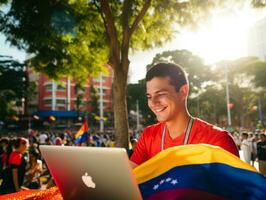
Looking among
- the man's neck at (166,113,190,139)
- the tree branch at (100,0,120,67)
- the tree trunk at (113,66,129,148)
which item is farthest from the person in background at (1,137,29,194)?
the man's neck at (166,113,190,139)

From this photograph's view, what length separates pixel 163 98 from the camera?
2580 millimetres

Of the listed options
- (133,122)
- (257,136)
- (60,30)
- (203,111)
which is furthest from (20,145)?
(133,122)

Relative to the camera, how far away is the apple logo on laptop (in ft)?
5.89

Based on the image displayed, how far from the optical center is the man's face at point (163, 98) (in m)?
2.57

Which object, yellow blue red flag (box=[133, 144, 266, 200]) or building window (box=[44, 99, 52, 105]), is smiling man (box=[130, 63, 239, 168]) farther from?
building window (box=[44, 99, 52, 105])

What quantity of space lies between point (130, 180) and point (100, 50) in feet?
36.5

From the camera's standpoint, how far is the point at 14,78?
185 feet

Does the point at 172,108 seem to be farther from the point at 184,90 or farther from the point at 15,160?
the point at 15,160

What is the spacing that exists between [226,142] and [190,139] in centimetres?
35

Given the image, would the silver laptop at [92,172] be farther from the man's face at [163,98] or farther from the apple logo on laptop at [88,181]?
the man's face at [163,98]

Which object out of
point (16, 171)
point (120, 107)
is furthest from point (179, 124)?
point (120, 107)

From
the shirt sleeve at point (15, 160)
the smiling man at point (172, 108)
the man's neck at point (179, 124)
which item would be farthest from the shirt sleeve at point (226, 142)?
the shirt sleeve at point (15, 160)

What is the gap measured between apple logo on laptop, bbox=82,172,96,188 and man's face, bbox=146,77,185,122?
952 millimetres

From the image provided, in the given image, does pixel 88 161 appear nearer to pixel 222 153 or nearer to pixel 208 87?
pixel 222 153
